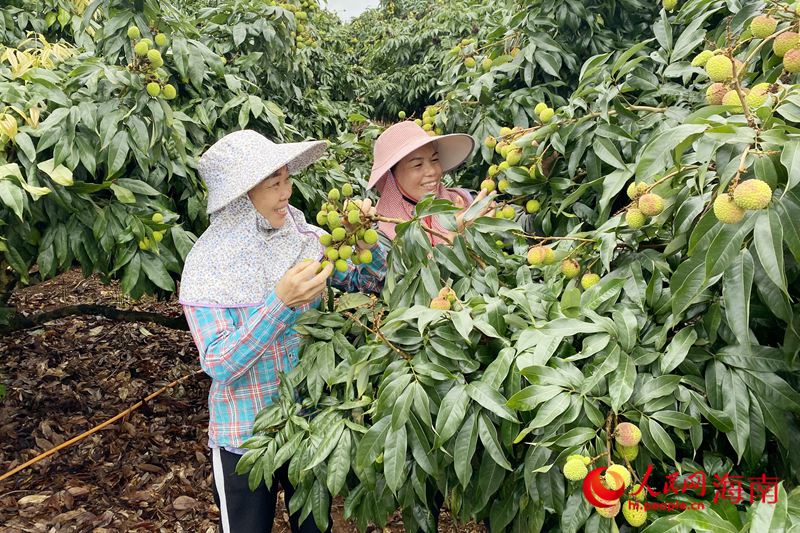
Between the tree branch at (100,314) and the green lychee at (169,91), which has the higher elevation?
the green lychee at (169,91)

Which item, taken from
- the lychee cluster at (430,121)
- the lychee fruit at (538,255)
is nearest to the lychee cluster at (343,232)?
the lychee fruit at (538,255)

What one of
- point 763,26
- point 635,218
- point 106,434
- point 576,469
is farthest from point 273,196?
point 106,434

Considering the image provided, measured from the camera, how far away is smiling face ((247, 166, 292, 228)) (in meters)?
1.72

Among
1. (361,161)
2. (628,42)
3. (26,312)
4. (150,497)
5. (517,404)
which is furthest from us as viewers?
(26,312)

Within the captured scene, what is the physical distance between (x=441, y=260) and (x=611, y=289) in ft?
1.48

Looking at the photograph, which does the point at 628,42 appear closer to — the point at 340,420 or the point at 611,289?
the point at 611,289

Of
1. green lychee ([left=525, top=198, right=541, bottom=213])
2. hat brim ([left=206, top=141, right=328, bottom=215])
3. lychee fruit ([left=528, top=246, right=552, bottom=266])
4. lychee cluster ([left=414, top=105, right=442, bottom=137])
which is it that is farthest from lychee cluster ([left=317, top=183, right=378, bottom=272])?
lychee cluster ([left=414, top=105, right=442, bottom=137])

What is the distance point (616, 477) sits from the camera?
94 cm

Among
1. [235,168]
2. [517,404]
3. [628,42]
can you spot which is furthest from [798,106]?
[628,42]

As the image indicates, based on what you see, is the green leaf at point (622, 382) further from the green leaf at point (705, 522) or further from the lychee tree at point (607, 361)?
the green leaf at point (705, 522)

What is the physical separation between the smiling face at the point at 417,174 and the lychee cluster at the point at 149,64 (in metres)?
0.90

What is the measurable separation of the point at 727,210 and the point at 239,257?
127 cm

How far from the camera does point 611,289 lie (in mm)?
1152

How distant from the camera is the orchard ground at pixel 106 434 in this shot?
9.28 feet
